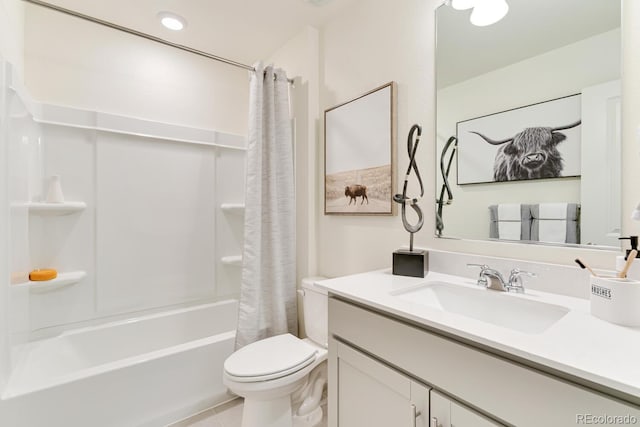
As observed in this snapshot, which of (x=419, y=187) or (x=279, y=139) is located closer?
(x=419, y=187)

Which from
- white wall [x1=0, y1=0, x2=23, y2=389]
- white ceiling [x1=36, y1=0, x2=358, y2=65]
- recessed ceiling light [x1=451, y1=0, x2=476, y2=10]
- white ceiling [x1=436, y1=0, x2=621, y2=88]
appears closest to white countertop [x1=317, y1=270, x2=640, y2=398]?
white ceiling [x1=436, y1=0, x2=621, y2=88]

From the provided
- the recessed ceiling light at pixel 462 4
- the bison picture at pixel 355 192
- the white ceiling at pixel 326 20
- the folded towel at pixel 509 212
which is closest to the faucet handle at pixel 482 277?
the folded towel at pixel 509 212

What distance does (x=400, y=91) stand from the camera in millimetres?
1514

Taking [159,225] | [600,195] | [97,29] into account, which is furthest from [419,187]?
[97,29]

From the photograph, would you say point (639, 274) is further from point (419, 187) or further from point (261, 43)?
point (261, 43)

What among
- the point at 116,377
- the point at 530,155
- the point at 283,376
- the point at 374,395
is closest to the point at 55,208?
the point at 116,377

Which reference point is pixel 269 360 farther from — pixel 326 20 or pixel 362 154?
pixel 326 20

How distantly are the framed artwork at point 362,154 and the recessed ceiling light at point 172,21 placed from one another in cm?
122

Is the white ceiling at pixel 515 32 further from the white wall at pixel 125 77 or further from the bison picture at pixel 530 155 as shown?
the white wall at pixel 125 77

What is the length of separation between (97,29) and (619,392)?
3124mm

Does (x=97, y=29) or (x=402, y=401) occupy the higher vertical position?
(x=97, y=29)

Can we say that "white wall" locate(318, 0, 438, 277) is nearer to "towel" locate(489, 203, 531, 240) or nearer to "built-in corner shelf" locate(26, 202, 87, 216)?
"towel" locate(489, 203, 531, 240)

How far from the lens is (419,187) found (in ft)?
4.71

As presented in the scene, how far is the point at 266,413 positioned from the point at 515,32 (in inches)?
80.1
